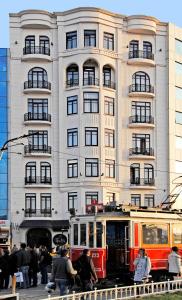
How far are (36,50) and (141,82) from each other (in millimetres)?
8915

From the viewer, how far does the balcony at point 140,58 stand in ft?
173

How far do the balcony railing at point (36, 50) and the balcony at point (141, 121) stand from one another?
852 centimetres

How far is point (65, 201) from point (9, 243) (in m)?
5.41

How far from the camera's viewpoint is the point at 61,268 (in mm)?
15930

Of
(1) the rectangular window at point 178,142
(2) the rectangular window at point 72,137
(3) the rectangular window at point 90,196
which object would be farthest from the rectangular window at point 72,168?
(1) the rectangular window at point 178,142

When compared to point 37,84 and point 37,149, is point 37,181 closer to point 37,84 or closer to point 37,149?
point 37,149

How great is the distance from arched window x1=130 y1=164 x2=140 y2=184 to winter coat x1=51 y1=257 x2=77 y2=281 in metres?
35.7

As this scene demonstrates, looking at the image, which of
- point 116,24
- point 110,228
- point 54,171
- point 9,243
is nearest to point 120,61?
point 116,24

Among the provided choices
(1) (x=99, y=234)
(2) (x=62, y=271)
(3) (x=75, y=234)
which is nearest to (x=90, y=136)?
Result: (3) (x=75, y=234)

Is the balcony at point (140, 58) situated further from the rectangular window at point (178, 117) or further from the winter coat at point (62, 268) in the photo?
the winter coat at point (62, 268)

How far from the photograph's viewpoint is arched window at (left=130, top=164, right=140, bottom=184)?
51594mm

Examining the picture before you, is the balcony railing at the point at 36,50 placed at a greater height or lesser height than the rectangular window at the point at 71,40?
lesser

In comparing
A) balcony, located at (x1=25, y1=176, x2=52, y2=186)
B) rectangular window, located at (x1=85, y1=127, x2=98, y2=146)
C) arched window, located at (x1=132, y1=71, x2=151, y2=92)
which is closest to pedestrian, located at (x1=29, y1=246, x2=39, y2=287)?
balcony, located at (x1=25, y1=176, x2=52, y2=186)

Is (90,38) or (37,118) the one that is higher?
(90,38)
